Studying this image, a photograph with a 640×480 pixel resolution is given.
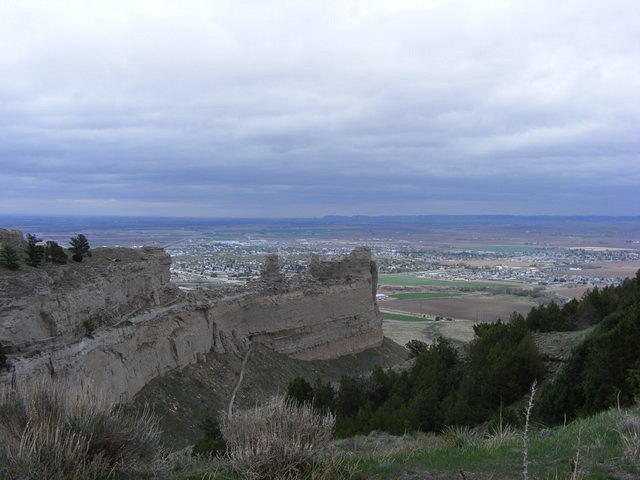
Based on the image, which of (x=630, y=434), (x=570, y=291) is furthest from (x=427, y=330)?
(x=630, y=434)

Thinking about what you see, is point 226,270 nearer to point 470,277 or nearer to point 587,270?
point 470,277

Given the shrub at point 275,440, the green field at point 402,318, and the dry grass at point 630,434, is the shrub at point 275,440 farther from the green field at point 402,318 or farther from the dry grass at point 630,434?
the green field at point 402,318

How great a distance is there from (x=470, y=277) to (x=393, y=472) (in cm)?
A: 8433

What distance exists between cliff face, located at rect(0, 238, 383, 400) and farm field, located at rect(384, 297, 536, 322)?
852 inches

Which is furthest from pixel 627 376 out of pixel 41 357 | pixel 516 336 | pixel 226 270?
pixel 226 270

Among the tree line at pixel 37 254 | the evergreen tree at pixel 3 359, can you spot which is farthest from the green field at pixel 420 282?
the evergreen tree at pixel 3 359

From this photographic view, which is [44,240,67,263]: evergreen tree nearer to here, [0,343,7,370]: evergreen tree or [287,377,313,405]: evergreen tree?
[0,343,7,370]: evergreen tree

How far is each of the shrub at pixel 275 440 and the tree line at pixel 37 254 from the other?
16268mm

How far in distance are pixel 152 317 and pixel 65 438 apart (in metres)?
16.0

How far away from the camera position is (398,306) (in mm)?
59188

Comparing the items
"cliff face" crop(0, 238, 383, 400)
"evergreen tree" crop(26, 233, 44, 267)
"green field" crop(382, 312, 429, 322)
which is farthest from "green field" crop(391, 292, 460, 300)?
"evergreen tree" crop(26, 233, 44, 267)

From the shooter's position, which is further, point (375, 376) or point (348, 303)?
point (348, 303)

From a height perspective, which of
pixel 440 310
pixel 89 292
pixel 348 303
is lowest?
pixel 440 310

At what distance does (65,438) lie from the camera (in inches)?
227
